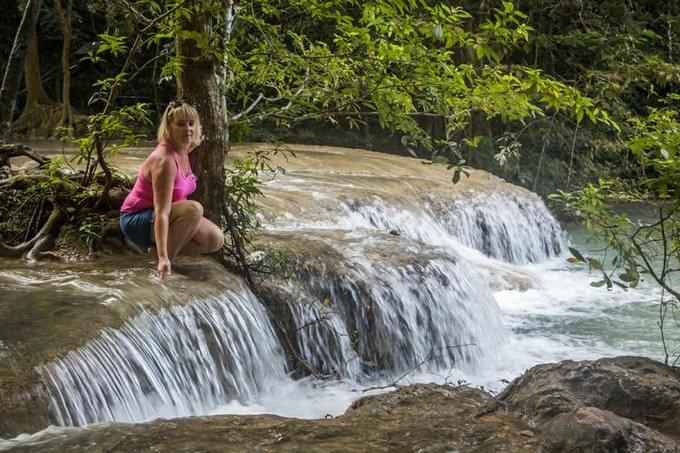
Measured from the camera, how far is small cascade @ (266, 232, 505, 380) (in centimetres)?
624

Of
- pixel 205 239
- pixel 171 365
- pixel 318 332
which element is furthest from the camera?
pixel 318 332

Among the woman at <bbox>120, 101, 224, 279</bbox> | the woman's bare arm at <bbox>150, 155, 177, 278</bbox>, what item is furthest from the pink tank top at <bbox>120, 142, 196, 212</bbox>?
the woman's bare arm at <bbox>150, 155, 177, 278</bbox>

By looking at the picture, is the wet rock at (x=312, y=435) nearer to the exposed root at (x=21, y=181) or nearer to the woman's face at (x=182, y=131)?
the woman's face at (x=182, y=131)

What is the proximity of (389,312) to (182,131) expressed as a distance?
2.37m

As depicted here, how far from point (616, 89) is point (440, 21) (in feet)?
32.8

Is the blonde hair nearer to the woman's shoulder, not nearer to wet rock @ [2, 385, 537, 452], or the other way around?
the woman's shoulder

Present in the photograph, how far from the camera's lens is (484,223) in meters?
11.9

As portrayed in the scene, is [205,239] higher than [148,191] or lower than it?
lower

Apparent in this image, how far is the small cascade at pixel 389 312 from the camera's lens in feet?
20.5

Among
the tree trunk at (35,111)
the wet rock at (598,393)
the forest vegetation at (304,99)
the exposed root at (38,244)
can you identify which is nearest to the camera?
the wet rock at (598,393)

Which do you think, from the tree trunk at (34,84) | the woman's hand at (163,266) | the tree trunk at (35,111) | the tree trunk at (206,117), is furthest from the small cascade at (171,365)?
the tree trunk at (34,84)

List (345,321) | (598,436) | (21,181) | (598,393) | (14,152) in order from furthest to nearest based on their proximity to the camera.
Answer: (14,152) → (21,181) → (345,321) → (598,393) → (598,436)

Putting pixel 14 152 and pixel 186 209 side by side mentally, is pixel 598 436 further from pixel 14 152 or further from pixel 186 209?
pixel 14 152

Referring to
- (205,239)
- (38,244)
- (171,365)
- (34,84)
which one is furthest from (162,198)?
(34,84)
